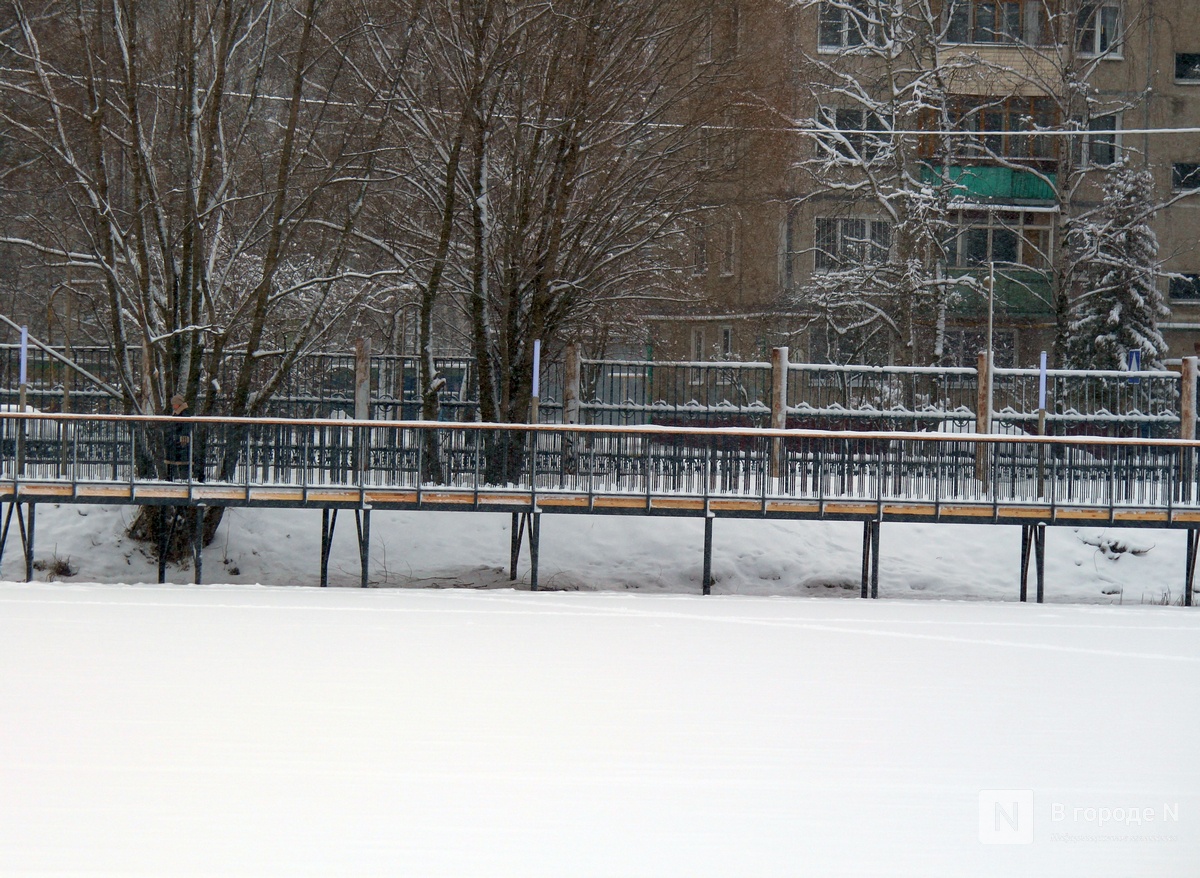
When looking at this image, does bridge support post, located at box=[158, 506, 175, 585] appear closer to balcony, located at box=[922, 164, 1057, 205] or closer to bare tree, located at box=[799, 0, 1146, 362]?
bare tree, located at box=[799, 0, 1146, 362]

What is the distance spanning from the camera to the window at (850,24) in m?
34.3

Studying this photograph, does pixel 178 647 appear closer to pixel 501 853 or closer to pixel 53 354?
pixel 501 853

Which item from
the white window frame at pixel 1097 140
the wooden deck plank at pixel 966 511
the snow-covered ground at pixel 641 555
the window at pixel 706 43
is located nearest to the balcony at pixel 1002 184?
the white window frame at pixel 1097 140

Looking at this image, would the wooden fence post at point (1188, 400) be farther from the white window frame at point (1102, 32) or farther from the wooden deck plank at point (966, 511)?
the white window frame at point (1102, 32)

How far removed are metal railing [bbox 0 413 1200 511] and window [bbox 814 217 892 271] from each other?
58.9 feet

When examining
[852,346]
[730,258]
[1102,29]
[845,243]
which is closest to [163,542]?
[852,346]

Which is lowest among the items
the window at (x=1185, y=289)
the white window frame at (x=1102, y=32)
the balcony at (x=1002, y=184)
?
the window at (x=1185, y=289)

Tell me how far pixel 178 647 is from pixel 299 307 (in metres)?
20.7

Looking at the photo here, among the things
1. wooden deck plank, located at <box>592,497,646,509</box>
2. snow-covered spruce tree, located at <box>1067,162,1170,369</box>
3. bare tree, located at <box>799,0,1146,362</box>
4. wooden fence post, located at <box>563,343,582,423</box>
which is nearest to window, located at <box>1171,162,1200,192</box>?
bare tree, located at <box>799,0,1146,362</box>

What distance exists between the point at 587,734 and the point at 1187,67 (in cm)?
4024

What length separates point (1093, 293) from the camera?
117 ft

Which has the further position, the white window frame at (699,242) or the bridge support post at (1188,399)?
the white window frame at (699,242)

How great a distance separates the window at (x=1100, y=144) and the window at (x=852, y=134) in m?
5.92

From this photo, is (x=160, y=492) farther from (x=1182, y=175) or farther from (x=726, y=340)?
(x=1182, y=175)
